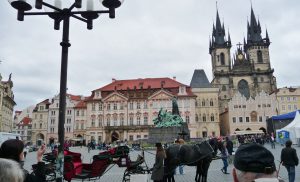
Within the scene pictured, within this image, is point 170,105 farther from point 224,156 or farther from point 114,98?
point 224,156

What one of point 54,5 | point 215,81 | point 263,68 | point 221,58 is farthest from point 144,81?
point 54,5

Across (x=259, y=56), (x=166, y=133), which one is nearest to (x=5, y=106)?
(x=166, y=133)

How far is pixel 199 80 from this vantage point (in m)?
71.9

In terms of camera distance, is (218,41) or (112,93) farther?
(218,41)

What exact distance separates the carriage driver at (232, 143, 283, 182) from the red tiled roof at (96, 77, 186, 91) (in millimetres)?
62433

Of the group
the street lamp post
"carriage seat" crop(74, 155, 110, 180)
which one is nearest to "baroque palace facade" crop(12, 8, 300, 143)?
"carriage seat" crop(74, 155, 110, 180)

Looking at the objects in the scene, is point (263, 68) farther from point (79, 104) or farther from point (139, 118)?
point (79, 104)

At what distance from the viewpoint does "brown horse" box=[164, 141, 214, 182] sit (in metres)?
9.77

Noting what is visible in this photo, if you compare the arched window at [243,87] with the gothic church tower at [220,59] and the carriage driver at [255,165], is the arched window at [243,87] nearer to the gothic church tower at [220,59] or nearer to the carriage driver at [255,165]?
the gothic church tower at [220,59]

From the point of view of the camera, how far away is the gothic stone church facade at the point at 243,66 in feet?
260

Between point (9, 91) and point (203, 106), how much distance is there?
143 ft

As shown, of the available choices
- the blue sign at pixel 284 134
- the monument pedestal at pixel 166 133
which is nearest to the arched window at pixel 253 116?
the blue sign at pixel 284 134

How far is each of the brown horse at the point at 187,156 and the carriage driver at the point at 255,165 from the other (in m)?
7.87

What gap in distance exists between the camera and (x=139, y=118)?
6384 cm
